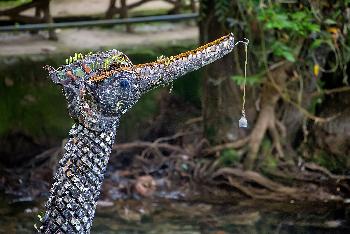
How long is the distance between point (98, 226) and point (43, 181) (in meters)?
0.90

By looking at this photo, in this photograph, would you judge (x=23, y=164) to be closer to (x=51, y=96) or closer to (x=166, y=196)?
(x=51, y=96)

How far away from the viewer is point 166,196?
17.4ft

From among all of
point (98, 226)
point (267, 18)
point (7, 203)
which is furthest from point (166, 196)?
point (267, 18)

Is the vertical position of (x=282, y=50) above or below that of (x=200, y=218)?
above

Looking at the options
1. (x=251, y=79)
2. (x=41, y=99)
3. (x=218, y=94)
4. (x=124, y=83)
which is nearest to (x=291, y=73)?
(x=251, y=79)

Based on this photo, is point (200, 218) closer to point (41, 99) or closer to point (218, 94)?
point (218, 94)

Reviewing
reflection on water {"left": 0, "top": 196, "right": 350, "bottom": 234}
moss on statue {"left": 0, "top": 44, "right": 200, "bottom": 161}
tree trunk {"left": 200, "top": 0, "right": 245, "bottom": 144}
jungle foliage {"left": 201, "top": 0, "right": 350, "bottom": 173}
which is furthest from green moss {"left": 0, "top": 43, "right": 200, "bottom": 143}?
reflection on water {"left": 0, "top": 196, "right": 350, "bottom": 234}

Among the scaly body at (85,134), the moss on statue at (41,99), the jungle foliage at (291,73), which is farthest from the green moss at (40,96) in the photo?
the scaly body at (85,134)

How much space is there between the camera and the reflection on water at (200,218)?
4.65m

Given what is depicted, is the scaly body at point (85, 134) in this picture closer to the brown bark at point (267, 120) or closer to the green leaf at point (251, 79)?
the green leaf at point (251, 79)

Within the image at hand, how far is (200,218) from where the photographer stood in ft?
16.0

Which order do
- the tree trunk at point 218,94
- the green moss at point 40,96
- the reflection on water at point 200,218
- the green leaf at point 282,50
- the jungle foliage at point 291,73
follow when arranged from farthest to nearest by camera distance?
the green moss at point 40,96 → the tree trunk at point 218,94 → the jungle foliage at point 291,73 → the green leaf at point 282,50 → the reflection on water at point 200,218

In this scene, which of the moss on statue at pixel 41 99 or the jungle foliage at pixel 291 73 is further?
the moss on statue at pixel 41 99

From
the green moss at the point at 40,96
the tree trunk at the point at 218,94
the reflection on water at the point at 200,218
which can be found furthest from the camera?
the green moss at the point at 40,96
